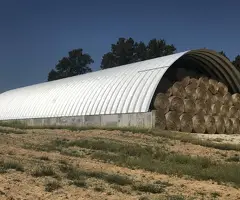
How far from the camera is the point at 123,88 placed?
2839cm

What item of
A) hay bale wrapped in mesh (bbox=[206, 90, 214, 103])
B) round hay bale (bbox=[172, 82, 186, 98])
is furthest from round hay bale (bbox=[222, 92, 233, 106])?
round hay bale (bbox=[172, 82, 186, 98])

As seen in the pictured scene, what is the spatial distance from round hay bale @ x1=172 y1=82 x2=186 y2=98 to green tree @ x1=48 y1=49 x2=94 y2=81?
238 ft

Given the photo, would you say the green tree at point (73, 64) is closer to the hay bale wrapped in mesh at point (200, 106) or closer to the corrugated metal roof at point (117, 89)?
the corrugated metal roof at point (117, 89)

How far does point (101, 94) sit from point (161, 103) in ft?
20.1

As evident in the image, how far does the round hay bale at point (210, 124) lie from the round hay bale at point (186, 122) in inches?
71.6

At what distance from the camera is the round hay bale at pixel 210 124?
28.3m

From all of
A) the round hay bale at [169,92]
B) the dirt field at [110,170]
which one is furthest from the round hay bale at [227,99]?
the dirt field at [110,170]

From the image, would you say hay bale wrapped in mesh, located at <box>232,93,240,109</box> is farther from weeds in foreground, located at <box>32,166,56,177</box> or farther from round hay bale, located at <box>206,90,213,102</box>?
weeds in foreground, located at <box>32,166,56,177</box>

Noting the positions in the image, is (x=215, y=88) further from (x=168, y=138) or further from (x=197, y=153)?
(x=197, y=153)

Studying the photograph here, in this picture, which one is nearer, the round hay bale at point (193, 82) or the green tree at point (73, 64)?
the round hay bale at point (193, 82)

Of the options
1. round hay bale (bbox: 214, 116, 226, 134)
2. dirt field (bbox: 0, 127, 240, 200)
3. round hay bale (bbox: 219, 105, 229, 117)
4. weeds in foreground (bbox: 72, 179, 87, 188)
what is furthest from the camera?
round hay bale (bbox: 219, 105, 229, 117)

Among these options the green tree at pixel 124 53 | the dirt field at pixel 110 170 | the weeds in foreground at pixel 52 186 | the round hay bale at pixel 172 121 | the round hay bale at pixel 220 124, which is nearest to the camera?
the weeds in foreground at pixel 52 186

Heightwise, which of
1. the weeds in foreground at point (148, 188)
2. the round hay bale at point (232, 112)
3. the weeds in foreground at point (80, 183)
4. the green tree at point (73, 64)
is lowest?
the weeds in foreground at point (148, 188)

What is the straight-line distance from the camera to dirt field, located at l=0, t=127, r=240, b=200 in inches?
338
